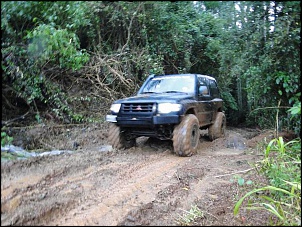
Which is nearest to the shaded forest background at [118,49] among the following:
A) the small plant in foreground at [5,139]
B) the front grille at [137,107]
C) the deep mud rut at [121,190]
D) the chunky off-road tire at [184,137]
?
the small plant in foreground at [5,139]

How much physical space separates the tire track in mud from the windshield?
1727 mm

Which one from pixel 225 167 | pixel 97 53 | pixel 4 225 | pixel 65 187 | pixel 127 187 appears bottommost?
pixel 225 167

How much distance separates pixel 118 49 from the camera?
17.7 ft

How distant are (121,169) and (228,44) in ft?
10.4

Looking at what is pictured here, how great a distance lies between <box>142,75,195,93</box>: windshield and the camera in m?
5.88

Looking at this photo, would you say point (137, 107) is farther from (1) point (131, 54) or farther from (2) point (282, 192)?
(2) point (282, 192)

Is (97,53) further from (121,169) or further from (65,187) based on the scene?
(65,187)

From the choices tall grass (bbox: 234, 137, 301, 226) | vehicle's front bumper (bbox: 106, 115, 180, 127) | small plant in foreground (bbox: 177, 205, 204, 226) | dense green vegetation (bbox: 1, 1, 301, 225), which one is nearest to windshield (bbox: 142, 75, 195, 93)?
Answer: dense green vegetation (bbox: 1, 1, 301, 225)

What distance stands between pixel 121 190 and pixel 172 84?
3.33m

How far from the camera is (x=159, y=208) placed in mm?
2803

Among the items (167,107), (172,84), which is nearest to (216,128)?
(172,84)

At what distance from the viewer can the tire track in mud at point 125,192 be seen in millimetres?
2404

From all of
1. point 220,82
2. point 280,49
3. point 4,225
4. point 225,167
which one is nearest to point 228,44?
point 280,49

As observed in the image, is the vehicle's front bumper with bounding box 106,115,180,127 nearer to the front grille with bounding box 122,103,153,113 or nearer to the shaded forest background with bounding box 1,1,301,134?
the front grille with bounding box 122,103,153,113
